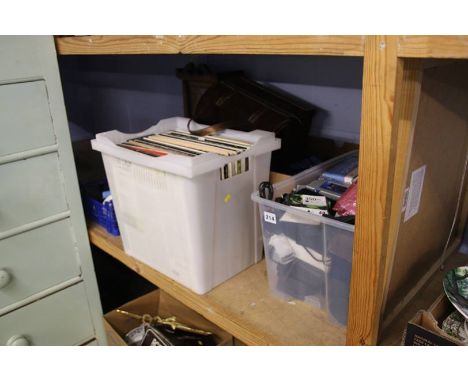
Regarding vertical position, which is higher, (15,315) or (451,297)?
(451,297)

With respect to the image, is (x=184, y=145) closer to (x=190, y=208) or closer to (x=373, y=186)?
(x=190, y=208)

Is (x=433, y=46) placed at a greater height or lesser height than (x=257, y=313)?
greater

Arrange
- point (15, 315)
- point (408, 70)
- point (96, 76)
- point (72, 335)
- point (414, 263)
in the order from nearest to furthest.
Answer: point (408, 70) < point (414, 263) < point (15, 315) < point (72, 335) < point (96, 76)

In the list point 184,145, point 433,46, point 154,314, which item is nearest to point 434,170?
point 433,46

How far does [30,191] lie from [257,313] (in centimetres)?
61

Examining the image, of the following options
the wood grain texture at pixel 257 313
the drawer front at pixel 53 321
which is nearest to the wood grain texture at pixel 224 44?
the wood grain texture at pixel 257 313

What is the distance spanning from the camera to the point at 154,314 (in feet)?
4.20

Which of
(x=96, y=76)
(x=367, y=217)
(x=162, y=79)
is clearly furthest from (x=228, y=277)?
(x=96, y=76)

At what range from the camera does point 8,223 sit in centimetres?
98

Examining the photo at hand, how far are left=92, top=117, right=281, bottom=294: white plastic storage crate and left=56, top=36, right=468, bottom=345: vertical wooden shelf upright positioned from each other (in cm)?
24

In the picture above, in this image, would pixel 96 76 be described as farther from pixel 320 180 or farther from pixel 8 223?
pixel 320 180

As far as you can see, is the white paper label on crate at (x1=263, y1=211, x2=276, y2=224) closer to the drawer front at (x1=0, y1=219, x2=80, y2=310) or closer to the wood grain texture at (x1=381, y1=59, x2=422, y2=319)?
the wood grain texture at (x1=381, y1=59, x2=422, y2=319)

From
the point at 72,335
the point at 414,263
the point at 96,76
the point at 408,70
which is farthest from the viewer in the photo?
the point at 96,76

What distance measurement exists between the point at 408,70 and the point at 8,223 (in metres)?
0.91
